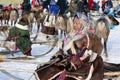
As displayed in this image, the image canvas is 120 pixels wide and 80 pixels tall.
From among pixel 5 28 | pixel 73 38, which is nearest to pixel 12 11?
pixel 5 28

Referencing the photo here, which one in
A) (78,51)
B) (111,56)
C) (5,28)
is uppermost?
(78,51)

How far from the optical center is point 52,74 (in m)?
3.34

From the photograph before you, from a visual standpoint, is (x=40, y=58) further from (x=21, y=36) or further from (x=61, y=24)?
(x=61, y=24)

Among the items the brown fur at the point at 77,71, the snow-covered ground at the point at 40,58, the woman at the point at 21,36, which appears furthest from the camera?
the woman at the point at 21,36

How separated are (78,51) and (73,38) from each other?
6.3 inches

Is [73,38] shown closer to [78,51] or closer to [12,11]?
[78,51]

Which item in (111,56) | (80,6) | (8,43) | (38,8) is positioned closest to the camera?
(8,43)

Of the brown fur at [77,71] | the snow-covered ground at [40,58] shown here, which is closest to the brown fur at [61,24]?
the snow-covered ground at [40,58]

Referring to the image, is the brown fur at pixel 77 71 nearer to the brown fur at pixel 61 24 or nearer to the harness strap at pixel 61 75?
the harness strap at pixel 61 75

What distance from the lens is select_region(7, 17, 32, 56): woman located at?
22.1 feet

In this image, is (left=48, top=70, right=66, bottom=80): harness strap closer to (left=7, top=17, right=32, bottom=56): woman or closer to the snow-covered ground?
the snow-covered ground

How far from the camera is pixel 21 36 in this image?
22.5 feet

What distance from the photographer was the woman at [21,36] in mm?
6731

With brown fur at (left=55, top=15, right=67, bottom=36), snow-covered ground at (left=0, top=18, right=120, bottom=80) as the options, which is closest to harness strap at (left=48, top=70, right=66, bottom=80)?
snow-covered ground at (left=0, top=18, right=120, bottom=80)
